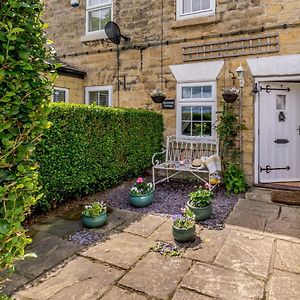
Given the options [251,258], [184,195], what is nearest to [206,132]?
[184,195]

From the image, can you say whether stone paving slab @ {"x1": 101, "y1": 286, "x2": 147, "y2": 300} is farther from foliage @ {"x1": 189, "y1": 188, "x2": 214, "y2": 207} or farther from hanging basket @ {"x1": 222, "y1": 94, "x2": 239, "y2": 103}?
hanging basket @ {"x1": 222, "y1": 94, "x2": 239, "y2": 103}

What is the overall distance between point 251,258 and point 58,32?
319 inches

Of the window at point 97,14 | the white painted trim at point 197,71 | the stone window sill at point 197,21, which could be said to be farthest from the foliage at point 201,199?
the window at point 97,14

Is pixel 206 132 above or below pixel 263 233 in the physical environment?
above

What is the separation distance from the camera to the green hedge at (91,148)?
13.2 ft

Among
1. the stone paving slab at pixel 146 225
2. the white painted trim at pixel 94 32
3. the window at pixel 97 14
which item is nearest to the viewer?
the stone paving slab at pixel 146 225

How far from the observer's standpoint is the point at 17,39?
1391 mm

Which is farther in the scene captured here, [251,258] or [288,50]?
[288,50]

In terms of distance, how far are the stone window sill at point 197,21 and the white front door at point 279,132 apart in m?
1.79

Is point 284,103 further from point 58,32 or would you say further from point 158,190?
point 58,32

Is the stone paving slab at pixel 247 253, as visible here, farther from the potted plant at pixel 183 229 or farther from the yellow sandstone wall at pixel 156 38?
the yellow sandstone wall at pixel 156 38

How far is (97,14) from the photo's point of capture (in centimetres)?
761

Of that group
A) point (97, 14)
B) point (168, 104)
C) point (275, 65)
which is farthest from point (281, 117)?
point (97, 14)

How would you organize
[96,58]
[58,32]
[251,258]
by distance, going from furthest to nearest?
[58,32]
[96,58]
[251,258]
